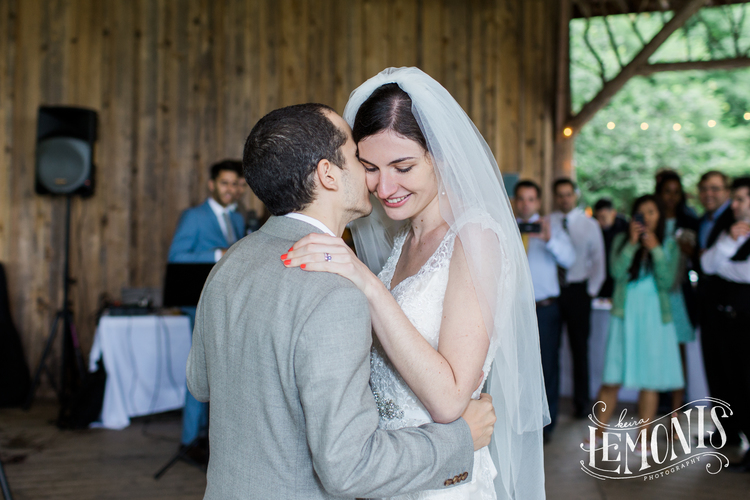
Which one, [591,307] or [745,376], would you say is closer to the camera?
[745,376]

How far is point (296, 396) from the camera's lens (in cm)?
104

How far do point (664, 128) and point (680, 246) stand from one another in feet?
30.8

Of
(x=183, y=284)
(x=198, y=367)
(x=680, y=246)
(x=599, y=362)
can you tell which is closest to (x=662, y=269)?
(x=680, y=246)

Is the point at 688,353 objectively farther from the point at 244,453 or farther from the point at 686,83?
the point at 686,83

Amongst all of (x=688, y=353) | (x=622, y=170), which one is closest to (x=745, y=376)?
(x=688, y=353)

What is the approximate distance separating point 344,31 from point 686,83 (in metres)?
9.93

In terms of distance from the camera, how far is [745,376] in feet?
11.5

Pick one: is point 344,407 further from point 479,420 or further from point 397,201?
point 397,201

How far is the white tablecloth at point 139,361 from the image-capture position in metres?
4.25

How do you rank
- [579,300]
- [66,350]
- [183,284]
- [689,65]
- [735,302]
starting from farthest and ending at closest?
[689,65], [66,350], [579,300], [735,302], [183,284]

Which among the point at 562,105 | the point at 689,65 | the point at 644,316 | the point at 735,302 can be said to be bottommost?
the point at 644,316

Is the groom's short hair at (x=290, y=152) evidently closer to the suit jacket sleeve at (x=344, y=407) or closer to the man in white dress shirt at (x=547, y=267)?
the suit jacket sleeve at (x=344, y=407)

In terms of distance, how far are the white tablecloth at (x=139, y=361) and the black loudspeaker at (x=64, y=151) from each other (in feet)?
4.64

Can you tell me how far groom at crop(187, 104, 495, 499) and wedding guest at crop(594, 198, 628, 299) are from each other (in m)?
4.27
